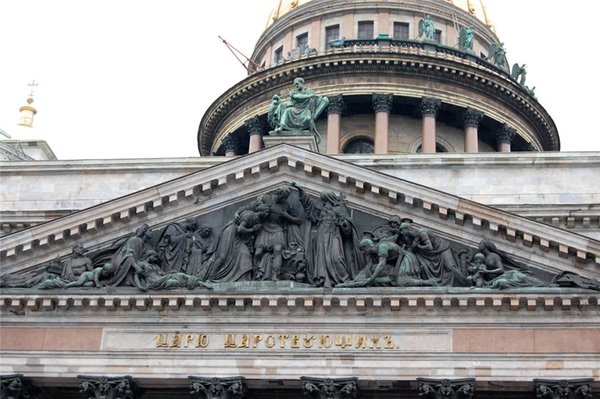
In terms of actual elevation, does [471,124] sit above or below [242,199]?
above

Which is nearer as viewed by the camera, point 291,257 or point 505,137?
point 291,257

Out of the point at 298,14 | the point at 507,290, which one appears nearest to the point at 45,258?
the point at 507,290

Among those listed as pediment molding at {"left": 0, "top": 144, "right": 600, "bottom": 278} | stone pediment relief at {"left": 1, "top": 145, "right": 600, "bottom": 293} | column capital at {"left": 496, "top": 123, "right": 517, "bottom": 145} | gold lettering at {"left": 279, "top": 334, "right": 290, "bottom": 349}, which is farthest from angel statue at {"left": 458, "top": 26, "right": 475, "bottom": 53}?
gold lettering at {"left": 279, "top": 334, "right": 290, "bottom": 349}

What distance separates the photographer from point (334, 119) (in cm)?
5034

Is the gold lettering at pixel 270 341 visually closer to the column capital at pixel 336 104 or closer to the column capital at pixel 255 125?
the column capital at pixel 336 104

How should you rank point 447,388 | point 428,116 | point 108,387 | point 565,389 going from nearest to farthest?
point 565,389 → point 447,388 → point 108,387 → point 428,116

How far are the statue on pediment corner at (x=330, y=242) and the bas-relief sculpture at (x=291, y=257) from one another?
0.02 meters

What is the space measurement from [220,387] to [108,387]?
265 centimetres

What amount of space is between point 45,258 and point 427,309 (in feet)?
31.7

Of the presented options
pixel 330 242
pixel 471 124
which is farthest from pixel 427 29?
pixel 330 242

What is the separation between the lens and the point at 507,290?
27141mm

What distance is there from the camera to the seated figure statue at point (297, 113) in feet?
107

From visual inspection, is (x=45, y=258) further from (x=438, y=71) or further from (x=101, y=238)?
(x=438, y=71)

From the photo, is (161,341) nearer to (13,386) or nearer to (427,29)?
(13,386)
